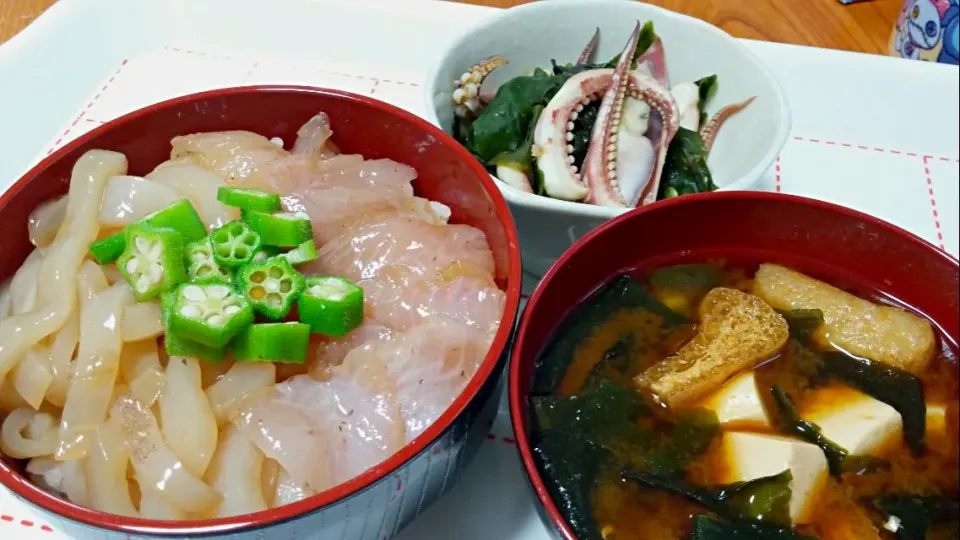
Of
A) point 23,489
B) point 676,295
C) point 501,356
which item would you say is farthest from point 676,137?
point 23,489

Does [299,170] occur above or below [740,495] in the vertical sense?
above

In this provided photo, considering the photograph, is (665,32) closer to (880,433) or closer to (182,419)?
(880,433)

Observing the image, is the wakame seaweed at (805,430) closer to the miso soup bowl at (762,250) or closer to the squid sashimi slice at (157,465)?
the miso soup bowl at (762,250)

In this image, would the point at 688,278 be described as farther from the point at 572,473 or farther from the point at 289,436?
the point at 289,436

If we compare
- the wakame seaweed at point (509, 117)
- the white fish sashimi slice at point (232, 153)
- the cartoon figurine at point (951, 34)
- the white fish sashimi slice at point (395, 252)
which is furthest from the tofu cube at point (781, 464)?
the cartoon figurine at point (951, 34)

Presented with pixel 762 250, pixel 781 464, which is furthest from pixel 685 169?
pixel 781 464

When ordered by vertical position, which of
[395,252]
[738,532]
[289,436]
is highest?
[395,252]
